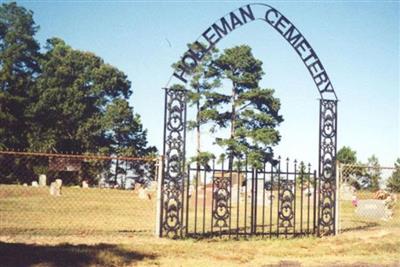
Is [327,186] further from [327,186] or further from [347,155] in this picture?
[347,155]

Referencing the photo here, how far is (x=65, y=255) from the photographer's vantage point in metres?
7.98

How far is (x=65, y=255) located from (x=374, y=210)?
15.7m

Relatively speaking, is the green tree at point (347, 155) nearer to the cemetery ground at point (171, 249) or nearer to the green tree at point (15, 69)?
the green tree at point (15, 69)

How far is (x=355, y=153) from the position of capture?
77.9 metres

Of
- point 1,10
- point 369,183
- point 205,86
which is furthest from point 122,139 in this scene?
point 369,183

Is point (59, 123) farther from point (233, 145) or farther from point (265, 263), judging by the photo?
point (265, 263)

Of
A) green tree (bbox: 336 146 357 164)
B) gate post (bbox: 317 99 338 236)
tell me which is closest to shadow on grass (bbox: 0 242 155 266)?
gate post (bbox: 317 99 338 236)

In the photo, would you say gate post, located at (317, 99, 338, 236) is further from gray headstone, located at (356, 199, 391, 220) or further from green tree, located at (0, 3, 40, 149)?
green tree, located at (0, 3, 40, 149)

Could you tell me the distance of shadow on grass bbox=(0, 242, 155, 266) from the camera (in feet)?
24.6

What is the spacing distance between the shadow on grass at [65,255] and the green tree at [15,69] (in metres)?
36.2

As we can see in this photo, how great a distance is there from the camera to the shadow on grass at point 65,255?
7512 mm

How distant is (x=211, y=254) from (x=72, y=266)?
2819 mm

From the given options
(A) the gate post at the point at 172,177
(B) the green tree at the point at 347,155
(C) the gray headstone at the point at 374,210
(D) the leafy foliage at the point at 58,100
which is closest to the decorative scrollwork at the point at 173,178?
(A) the gate post at the point at 172,177

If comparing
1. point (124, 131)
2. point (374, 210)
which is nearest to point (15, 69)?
point (124, 131)
